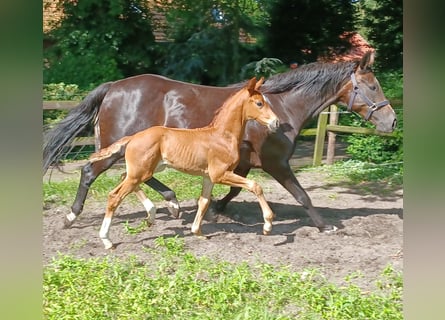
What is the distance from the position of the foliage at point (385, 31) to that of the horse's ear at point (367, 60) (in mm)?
9488

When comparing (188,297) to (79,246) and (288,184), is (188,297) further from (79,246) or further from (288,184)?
(288,184)

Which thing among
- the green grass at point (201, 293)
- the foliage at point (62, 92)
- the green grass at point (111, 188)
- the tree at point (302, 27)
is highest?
the tree at point (302, 27)

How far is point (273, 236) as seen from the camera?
6.14m

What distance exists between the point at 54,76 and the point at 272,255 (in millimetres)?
10303

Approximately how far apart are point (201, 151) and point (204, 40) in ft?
32.8

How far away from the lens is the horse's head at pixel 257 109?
554 cm

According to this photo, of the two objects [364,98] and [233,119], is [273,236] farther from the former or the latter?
[364,98]

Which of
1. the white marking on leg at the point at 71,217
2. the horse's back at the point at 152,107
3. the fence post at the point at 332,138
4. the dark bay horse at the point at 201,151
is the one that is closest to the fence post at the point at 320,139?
the fence post at the point at 332,138

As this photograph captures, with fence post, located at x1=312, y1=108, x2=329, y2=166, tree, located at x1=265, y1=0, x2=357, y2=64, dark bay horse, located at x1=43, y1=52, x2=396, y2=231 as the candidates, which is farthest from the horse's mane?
tree, located at x1=265, y1=0, x2=357, y2=64

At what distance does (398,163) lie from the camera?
11.2m

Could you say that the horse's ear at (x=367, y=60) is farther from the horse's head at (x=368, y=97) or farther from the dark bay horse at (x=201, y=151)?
the dark bay horse at (x=201, y=151)
